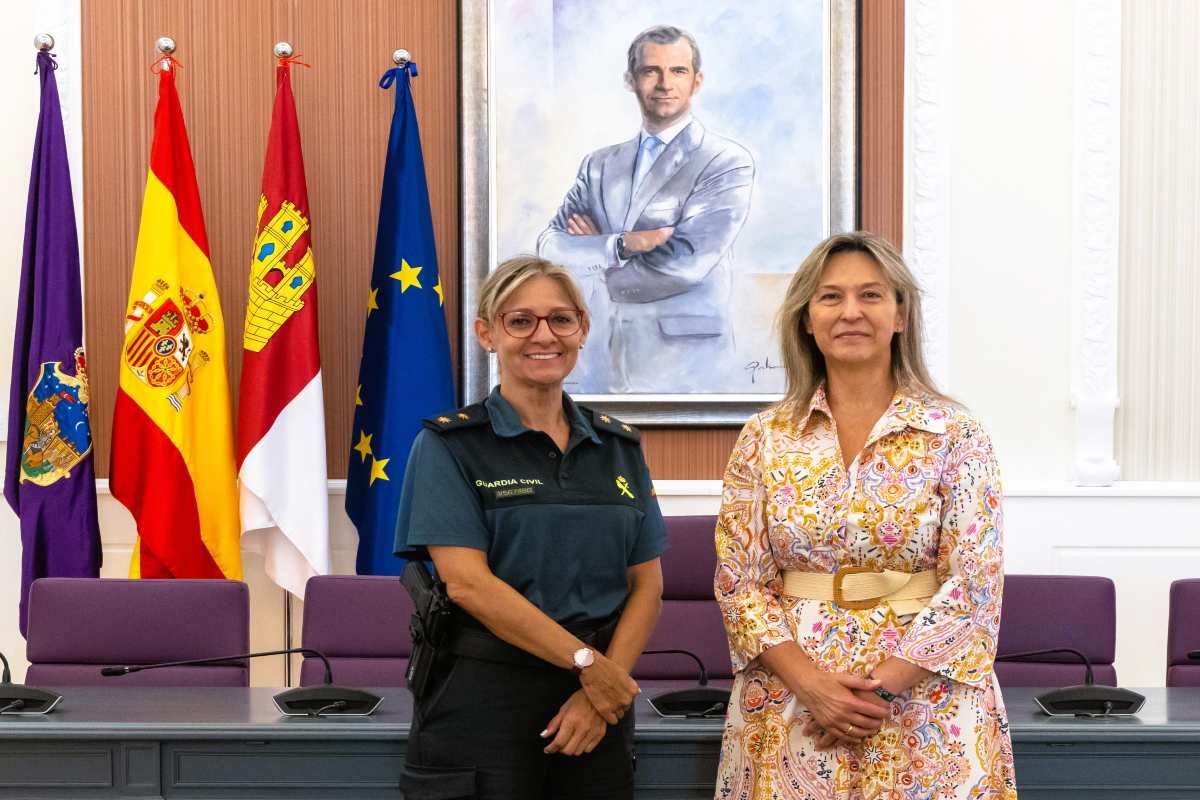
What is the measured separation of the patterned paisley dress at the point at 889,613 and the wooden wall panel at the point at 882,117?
2314mm

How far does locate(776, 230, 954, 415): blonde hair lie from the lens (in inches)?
75.7

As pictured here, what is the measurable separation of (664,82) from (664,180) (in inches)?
13.2

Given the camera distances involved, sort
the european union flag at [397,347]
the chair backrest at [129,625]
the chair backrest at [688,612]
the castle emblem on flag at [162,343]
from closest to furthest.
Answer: the chair backrest at [129,625], the chair backrest at [688,612], the castle emblem on flag at [162,343], the european union flag at [397,347]

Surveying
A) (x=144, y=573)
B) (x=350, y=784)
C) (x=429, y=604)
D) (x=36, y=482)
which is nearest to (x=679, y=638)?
(x=350, y=784)

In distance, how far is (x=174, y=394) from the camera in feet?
12.2

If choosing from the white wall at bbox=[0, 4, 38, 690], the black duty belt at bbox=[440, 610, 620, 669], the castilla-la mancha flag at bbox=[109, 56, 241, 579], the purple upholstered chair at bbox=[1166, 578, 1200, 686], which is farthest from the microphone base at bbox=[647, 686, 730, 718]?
the white wall at bbox=[0, 4, 38, 690]

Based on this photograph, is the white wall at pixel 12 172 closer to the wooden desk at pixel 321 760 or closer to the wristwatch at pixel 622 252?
the wristwatch at pixel 622 252

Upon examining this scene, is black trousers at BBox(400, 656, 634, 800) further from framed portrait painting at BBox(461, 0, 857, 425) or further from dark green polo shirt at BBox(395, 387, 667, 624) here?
framed portrait painting at BBox(461, 0, 857, 425)

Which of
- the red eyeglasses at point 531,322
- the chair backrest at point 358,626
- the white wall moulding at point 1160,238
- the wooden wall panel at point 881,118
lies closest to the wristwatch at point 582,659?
the red eyeglasses at point 531,322

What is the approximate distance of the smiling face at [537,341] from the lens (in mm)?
1863

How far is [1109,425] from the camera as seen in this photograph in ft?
13.3

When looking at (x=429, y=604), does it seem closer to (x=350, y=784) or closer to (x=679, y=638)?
(x=350, y=784)

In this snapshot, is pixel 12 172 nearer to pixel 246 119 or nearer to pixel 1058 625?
pixel 246 119

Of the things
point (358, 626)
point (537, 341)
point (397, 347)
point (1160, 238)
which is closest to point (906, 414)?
point (537, 341)
